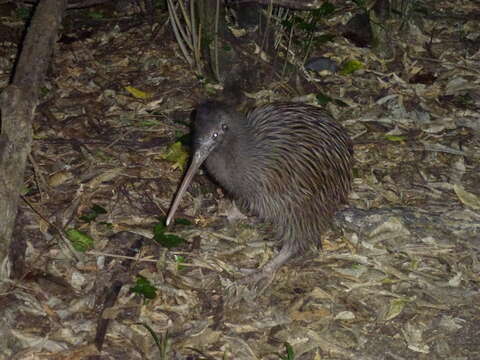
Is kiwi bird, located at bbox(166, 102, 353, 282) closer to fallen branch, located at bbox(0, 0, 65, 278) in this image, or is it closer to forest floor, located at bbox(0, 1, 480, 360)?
forest floor, located at bbox(0, 1, 480, 360)

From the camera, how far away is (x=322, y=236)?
Answer: 4.84m

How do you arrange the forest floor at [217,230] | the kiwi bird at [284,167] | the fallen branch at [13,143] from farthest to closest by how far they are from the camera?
the kiwi bird at [284,167]
the forest floor at [217,230]
the fallen branch at [13,143]

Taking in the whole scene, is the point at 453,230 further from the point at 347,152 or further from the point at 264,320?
the point at 264,320

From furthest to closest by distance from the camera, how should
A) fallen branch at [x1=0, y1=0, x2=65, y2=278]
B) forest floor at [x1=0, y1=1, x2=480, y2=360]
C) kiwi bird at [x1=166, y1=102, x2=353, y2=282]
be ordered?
1. kiwi bird at [x1=166, y1=102, x2=353, y2=282]
2. forest floor at [x1=0, y1=1, x2=480, y2=360]
3. fallen branch at [x1=0, y1=0, x2=65, y2=278]

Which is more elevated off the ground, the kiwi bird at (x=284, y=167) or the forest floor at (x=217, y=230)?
the kiwi bird at (x=284, y=167)

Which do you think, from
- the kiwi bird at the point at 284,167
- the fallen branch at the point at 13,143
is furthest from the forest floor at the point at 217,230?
the fallen branch at the point at 13,143

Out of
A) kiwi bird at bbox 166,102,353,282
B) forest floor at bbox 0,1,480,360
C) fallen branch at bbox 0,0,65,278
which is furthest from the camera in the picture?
kiwi bird at bbox 166,102,353,282

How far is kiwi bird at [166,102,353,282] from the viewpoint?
4238 mm

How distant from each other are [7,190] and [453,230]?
9.52 ft

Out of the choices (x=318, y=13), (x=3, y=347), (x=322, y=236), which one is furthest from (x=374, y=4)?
(x=3, y=347)

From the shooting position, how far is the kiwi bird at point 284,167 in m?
4.24

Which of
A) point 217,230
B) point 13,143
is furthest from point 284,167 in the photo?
point 13,143

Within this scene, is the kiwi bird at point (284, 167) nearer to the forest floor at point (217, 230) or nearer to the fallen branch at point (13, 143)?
the forest floor at point (217, 230)

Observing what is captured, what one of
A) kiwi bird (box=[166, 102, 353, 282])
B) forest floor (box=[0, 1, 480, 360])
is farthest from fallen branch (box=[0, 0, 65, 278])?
kiwi bird (box=[166, 102, 353, 282])
